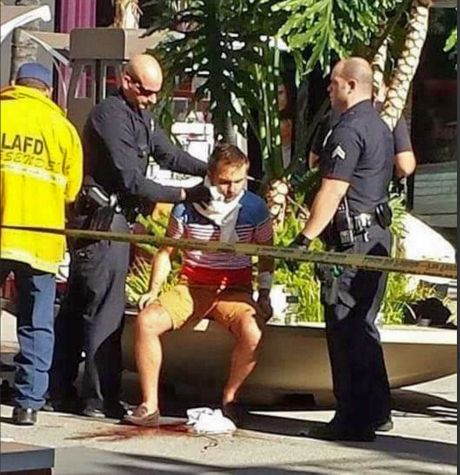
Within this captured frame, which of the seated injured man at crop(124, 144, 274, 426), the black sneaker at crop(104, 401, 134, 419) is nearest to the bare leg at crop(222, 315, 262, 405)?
the seated injured man at crop(124, 144, 274, 426)

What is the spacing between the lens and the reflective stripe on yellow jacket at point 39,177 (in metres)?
6.52

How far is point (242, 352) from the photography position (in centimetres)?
720

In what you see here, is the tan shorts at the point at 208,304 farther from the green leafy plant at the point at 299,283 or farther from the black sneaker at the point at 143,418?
the black sneaker at the point at 143,418

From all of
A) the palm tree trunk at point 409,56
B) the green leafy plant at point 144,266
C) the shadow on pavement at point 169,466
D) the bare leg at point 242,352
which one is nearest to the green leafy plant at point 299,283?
the green leafy plant at point 144,266

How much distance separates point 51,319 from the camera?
23.6ft

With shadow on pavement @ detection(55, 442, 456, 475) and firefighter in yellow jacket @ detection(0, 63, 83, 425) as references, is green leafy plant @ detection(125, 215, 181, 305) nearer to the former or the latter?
firefighter in yellow jacket @ detection(0, 63, 83, 425)

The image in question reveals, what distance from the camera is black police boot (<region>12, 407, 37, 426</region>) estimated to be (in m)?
7.07

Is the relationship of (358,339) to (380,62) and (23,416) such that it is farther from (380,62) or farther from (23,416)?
(380,62)

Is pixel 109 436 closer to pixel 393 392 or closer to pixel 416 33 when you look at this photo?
pixel 393 392

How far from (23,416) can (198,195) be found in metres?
1.33

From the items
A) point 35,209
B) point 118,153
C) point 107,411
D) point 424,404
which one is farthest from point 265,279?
point 424,404

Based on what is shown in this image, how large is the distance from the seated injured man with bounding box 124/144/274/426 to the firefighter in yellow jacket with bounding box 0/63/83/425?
469mm

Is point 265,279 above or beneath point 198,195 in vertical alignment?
beneath

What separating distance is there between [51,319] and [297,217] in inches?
71.2
